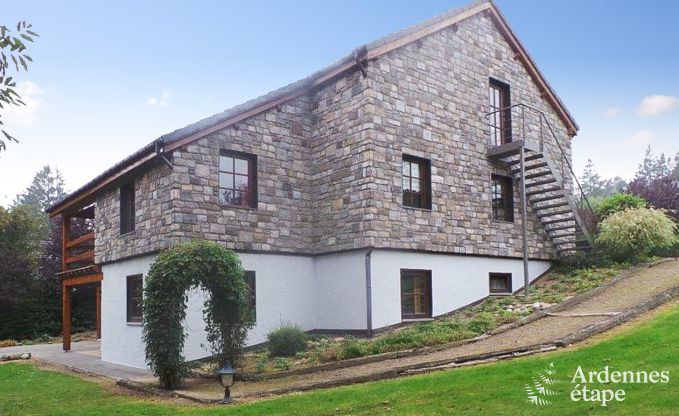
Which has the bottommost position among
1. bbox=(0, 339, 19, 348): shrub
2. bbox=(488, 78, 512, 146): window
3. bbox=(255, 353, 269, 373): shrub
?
bbox=(0, 339, 19, 348): shrub

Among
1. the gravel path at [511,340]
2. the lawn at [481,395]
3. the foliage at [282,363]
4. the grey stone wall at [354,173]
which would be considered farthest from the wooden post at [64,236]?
the gravel path at [511,340]

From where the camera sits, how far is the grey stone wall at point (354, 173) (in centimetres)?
1434

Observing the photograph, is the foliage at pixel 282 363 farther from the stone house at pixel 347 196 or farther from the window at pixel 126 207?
the window at pixel 126 207

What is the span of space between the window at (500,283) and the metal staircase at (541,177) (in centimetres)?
228

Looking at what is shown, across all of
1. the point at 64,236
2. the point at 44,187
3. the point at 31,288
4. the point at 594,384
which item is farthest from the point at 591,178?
the point at 594,384

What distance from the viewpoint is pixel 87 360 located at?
1706cm

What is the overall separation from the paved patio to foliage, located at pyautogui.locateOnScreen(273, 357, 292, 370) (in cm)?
275

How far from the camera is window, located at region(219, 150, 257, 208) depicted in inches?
578

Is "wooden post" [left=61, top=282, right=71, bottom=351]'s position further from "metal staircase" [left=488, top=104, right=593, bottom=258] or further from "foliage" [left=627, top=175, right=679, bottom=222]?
"foliage" [left=627, top=175, right=679, bottom=222]

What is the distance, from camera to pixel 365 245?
14.4 m

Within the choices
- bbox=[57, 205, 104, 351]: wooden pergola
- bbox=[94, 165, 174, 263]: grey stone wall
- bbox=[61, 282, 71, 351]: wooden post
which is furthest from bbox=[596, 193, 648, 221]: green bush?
bbox=[61, 282, 71, 351]: wooden post

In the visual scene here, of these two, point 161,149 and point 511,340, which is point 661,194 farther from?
point 161,149

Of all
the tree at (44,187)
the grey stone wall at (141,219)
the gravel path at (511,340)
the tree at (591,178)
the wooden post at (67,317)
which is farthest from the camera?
the tree at (591,178)

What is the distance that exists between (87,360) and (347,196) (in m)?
8.31
